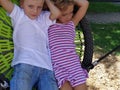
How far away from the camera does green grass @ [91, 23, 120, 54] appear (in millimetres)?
5953

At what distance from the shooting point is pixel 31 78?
10.7 feet

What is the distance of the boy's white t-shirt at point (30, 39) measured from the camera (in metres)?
3.35

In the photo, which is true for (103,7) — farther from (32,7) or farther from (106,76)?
(32,7)

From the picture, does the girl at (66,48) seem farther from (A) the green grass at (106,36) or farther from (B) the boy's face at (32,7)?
(A) the green grass at (106,36)

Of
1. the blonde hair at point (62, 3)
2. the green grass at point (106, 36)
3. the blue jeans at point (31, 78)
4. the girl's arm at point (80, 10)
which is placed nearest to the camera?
the blue jeans at point (31, 78)

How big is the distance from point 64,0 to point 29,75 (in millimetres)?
706

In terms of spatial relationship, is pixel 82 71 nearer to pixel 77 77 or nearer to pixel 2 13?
pixel 77 77

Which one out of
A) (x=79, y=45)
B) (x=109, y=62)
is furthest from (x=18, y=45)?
(x=109, y=62)

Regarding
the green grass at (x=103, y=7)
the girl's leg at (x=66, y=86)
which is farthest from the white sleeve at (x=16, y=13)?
the green grass at (x=103, y=7)

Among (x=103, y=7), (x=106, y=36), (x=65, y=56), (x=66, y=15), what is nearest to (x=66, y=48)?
(x=65, y=56)

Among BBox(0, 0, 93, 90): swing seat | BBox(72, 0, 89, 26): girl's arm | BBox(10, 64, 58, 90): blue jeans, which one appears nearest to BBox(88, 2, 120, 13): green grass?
BBox(0, 0, 93, 90): swing seat

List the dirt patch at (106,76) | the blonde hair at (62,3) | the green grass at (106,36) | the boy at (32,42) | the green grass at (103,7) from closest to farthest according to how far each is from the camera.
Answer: the boy at (32,42) → the blonde hair at (62,3) → the dirt patch at (106,76) → the green grass at (106,36) → the green grass at (103,7)

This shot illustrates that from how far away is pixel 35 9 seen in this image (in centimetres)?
337

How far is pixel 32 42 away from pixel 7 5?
14.3 inches
